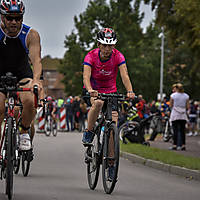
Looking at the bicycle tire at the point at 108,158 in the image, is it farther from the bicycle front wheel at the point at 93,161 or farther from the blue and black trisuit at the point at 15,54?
the blue and black trisuit at the point at 15,54

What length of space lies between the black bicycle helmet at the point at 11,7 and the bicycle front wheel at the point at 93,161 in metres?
2.30

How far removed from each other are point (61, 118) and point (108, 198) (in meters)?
25.6

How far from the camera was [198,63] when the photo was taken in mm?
21984

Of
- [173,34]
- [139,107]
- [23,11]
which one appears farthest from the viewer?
[139,107]

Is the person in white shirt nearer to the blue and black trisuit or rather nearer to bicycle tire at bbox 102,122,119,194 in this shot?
bicycle tire at bbox 102,122,119,194

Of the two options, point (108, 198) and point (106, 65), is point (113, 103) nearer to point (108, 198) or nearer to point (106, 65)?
point (106, 65)

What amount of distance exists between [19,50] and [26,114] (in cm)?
78

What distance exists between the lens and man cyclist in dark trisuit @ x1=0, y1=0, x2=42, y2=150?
6372 mm

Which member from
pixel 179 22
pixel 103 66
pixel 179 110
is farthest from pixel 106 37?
pixel 179 22

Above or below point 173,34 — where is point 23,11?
below

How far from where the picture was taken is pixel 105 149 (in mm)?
7320

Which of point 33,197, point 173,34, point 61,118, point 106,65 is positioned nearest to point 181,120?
point 173,34

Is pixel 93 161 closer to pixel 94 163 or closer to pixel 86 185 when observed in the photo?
pixel 94 163

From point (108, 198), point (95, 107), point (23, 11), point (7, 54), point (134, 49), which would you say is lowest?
point (108, 198)
